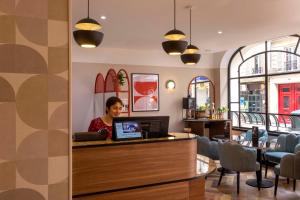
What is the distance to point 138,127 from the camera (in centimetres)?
276

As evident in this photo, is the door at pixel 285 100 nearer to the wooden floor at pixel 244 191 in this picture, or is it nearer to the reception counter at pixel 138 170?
the wooden floor at pixel 244 191

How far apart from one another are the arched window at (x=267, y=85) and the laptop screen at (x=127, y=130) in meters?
6.02

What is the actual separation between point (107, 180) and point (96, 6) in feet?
9.93

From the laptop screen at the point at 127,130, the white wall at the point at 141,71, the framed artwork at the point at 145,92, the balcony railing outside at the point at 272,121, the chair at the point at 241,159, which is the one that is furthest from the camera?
the framed artwork at the point at 145,92

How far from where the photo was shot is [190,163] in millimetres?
2941

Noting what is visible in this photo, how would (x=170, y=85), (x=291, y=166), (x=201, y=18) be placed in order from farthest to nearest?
(x=170, y=85)
(x=201, y=18)
(x=291, y=166)

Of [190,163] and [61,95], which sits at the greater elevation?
[61,95]

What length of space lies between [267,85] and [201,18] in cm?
390

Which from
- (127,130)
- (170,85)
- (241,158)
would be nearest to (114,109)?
(127,130)

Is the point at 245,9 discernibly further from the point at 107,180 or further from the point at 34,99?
the point at 34,99

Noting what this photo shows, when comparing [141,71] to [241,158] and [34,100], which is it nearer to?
[241,158]

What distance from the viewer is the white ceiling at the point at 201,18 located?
4.42 metres

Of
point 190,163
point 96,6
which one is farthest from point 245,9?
point 190,163

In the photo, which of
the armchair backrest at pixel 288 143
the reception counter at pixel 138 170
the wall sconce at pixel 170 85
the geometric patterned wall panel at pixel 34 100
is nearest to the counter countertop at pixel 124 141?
the reception counter at pixel 138 170
